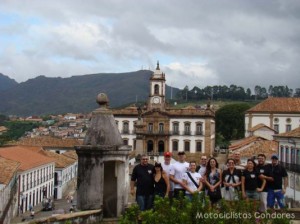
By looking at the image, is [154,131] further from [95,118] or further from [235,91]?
[235,91]

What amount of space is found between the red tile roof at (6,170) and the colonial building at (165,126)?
28.3m

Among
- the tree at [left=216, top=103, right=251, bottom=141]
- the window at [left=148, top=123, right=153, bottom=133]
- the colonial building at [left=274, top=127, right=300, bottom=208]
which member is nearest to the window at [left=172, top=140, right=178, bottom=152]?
the window at [left=148, top=123, right=153, bottom=133]

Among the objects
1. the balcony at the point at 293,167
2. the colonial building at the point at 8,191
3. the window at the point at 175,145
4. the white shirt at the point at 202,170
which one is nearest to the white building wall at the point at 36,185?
the colonial building at the point at 8,191

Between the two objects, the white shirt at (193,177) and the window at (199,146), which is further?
the window at (199,146)

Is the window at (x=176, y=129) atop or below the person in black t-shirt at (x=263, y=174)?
atop

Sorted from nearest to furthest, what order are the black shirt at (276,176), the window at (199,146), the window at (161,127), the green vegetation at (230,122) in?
the black shirt at (276,176), the window at (199,146), the window at (161,127), the green vegetation at (230,122)

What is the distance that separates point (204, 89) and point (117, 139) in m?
137

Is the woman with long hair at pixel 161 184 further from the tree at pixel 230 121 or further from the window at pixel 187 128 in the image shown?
the tree at pixel 230 121

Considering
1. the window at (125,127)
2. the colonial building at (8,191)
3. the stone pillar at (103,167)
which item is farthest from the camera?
the window at (125,127)

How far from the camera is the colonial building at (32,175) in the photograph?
131 feet

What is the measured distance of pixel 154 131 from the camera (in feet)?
208

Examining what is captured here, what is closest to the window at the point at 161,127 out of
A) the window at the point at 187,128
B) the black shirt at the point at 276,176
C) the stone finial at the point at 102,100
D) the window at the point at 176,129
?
the window at the point at 176,129

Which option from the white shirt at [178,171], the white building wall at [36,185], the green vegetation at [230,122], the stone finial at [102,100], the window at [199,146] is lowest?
the white building wall at [36,185]

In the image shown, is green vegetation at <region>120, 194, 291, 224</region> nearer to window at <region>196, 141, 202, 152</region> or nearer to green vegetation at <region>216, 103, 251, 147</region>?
window at <region>196, 141, 202, 152</region>
